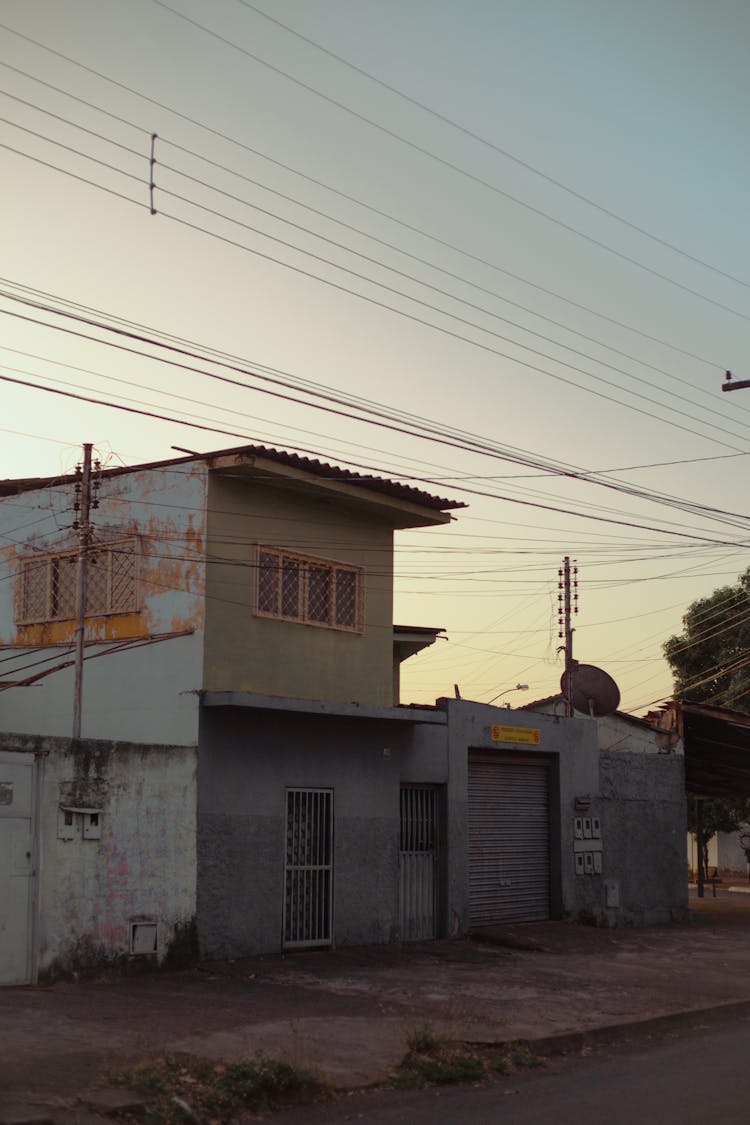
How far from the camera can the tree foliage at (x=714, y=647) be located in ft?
148

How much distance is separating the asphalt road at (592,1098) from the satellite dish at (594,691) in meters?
14.8

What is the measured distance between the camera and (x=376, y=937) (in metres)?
18.5

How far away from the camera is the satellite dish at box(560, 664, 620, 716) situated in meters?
25.9

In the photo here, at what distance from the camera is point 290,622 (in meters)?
18.0

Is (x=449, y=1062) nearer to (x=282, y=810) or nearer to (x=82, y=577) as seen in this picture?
(x=282, y=810)

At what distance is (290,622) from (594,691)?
9.85 meters

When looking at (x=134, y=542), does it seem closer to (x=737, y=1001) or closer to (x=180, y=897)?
(x=180, y=897)

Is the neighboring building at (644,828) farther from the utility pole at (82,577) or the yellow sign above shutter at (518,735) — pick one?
the utility pole at (82,577)

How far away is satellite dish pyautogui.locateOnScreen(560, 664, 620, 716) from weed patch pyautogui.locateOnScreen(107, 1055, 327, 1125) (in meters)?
17.4

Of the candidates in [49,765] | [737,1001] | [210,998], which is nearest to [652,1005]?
[737,1001]

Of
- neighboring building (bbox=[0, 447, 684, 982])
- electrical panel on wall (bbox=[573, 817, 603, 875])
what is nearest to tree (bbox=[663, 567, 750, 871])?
electrical panel on wall (bbox=[573, 817, 603, 875])

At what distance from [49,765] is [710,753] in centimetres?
1766

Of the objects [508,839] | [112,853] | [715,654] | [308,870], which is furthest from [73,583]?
[715,654]

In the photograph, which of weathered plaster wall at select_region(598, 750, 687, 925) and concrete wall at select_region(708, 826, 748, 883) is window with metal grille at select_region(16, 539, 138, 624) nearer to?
weathered plaster wall at select_region(598, 750, 687, 925)
